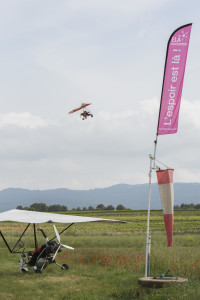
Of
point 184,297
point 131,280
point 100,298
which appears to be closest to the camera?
point 184,297

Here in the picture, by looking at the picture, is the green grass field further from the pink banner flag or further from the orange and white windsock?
the pink banner flag

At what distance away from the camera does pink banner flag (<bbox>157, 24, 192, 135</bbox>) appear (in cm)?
1477

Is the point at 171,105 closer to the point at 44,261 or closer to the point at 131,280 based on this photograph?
the point at 131,280

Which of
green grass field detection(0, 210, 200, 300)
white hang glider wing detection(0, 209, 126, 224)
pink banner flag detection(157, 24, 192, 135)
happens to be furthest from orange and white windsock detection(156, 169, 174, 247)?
white hang glider wing detection(0, 209, 126, 224)

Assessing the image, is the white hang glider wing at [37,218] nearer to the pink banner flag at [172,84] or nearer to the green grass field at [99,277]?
the green grass field at [99,277]

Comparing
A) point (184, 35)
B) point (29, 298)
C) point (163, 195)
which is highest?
point (184, 35)

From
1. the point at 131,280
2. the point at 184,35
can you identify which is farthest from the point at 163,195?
the point at 184,35

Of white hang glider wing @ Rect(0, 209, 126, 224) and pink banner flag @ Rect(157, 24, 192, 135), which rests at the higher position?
pink banner flag @ Rect(157, 24, 192, 135)

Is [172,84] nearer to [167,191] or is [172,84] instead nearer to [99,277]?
[167,191]

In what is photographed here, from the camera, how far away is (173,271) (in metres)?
16.4

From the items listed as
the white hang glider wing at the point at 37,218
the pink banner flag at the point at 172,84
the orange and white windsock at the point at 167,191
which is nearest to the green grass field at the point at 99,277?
the white hang glider wing at the point at 37,218

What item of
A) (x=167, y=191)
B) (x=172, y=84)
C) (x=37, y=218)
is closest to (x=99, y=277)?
(x=37, y=218)

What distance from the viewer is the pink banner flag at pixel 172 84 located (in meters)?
14.8

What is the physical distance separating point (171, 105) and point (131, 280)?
6.55 metres
